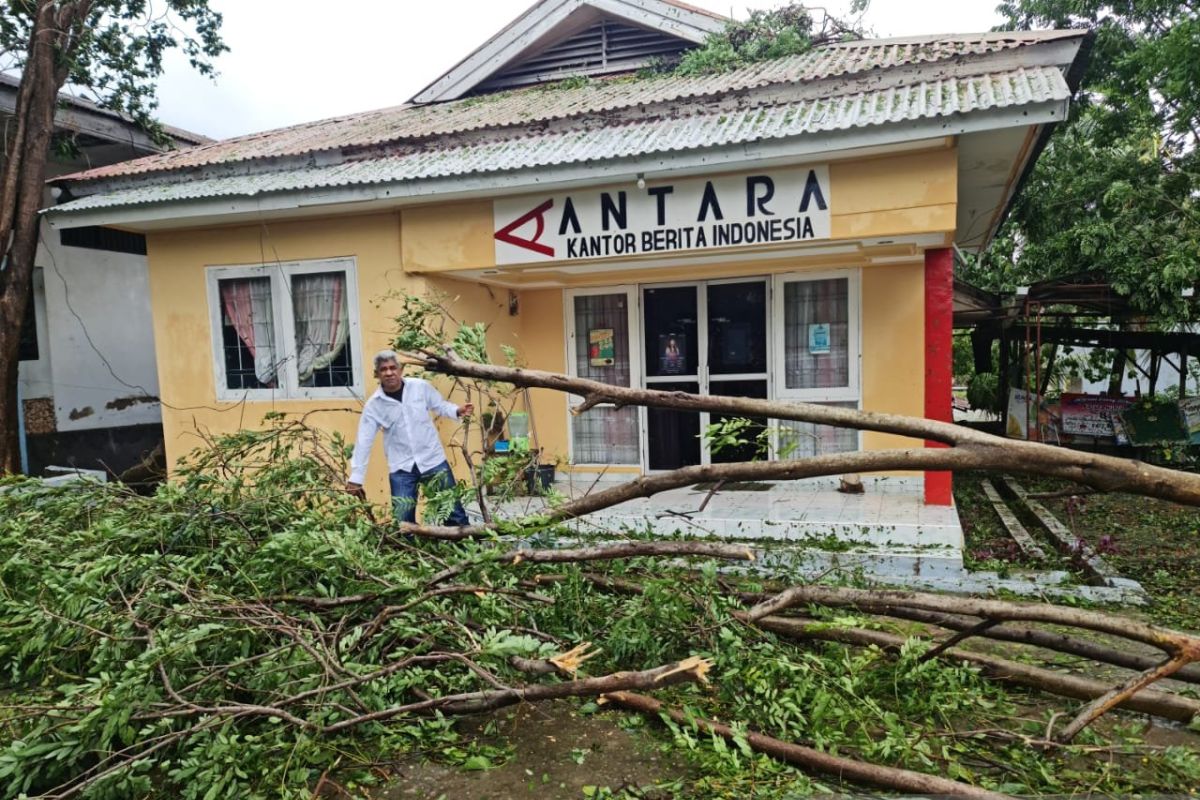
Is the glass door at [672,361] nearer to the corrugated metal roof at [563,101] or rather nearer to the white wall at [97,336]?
the corrugated metal roof at [563,101]

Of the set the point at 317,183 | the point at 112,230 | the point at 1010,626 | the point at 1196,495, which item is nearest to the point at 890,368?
the point at 1010,626

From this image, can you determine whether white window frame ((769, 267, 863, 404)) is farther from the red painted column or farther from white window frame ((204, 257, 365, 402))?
white window frame ((204, 257, 365, 402))

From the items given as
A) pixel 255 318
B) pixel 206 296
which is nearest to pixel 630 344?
pixel 255 318

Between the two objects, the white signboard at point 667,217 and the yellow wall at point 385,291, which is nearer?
the white signboard at point 667,217

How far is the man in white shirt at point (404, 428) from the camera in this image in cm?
555

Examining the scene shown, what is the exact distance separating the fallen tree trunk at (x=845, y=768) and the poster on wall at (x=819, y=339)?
18.5 feet

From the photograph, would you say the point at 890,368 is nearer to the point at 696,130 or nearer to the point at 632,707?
the point at 696,130

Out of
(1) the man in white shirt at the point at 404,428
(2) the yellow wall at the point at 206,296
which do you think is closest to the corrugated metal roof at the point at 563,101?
(2) the yellow wall at the point at 206,296

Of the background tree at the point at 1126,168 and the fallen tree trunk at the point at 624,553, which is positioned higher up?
the background tree at the point at 1126,168

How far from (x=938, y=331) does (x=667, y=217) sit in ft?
8.56

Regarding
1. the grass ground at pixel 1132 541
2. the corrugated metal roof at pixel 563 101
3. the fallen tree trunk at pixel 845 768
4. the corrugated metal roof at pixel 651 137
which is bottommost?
the grass ground at pixel 1132 541

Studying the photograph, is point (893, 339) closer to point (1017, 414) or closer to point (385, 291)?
point (385, 291)

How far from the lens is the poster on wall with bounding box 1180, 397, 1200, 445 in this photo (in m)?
10.0

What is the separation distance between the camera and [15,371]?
7691mm
